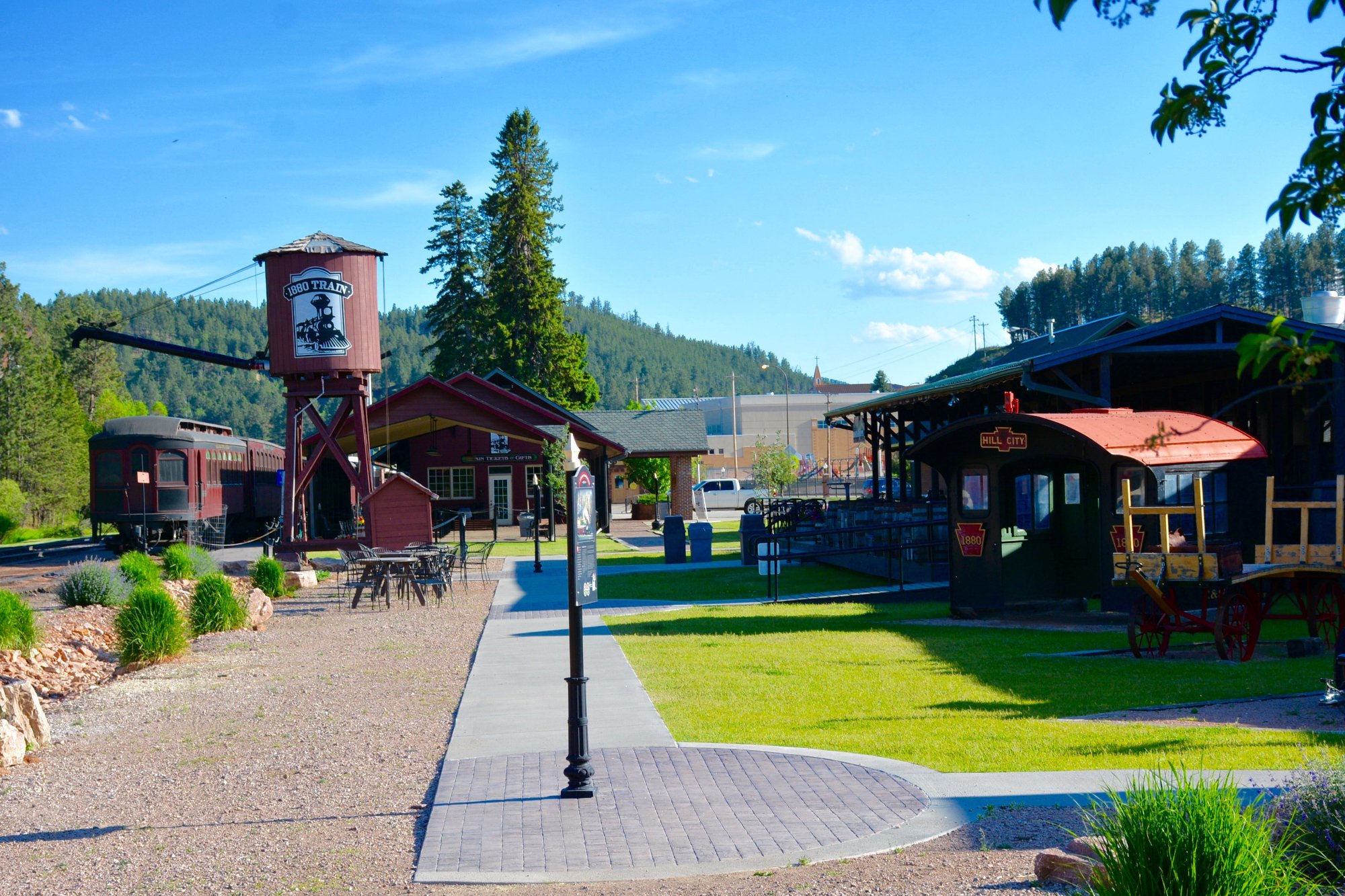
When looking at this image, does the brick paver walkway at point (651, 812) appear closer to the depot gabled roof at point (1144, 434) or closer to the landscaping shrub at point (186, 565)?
the depot gabled roof at point (1144, 434)

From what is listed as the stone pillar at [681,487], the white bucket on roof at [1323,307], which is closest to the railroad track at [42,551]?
the stone pillar at [681,487]

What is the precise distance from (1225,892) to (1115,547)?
9425 millimetres

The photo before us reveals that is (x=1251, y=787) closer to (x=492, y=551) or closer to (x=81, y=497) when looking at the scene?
(x=492, y=551)

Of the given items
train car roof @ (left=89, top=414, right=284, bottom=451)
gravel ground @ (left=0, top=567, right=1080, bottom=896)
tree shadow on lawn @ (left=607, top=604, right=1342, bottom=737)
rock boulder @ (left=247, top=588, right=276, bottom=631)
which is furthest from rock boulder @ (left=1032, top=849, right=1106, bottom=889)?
train car roof @ (left=89, top=414, right=284, bottom=451)

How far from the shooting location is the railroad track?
3175 centimetres

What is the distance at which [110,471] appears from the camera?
3278 centimetres

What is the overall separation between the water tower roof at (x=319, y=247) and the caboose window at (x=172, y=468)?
35.1 ft

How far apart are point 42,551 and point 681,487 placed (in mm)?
23080

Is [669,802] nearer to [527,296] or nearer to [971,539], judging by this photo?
[971,539]

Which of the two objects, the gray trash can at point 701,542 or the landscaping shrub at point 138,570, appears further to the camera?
the gray trash can at point 701,542

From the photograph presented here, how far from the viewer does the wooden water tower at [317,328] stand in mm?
24672

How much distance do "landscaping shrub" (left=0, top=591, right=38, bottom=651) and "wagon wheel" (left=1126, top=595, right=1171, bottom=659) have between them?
43.9 ft

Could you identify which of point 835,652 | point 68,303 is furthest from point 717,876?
point 68,303

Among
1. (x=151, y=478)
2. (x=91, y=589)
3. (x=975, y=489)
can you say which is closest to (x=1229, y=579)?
(x=975, y=489)
